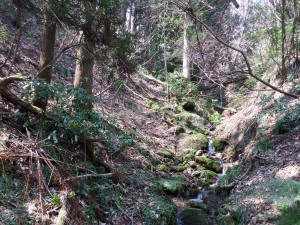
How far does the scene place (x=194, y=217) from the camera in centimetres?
637

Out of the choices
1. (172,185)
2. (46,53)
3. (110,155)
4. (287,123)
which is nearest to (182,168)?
(172,185)

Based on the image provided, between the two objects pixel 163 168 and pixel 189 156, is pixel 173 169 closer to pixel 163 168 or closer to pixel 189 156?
pixel 163 168

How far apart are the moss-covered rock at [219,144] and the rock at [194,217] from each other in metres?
4.43

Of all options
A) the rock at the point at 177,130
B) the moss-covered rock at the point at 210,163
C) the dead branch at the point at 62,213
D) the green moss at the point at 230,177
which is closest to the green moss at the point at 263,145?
the green moss at the point at 230,177

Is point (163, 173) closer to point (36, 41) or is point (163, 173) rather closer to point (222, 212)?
point (222, 212)

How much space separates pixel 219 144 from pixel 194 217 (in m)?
4.93

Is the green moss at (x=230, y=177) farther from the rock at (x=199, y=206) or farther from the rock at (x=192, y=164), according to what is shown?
the rock at (x=192, y=164)

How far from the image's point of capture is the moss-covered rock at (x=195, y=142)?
422 inches

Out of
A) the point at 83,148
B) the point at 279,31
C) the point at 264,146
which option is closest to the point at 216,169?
the point at 264,146

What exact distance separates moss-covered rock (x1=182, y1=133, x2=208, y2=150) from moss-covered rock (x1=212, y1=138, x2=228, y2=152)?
13.0 inches

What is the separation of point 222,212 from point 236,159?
3146 millimetres

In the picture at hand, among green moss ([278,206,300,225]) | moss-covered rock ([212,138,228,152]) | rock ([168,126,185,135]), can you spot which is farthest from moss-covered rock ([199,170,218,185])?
green moss ([278,206,300,225])

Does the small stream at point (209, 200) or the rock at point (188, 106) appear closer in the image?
the small stream at point (209, 200)

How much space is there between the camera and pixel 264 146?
7898 mm
